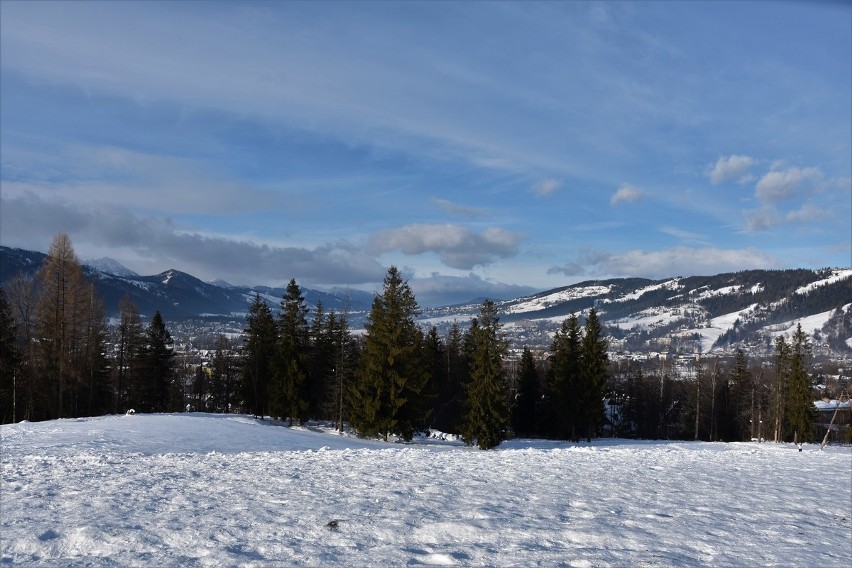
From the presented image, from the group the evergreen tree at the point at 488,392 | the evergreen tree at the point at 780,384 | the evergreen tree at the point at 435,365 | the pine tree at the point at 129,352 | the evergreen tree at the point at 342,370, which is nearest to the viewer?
the evergreen tree at the point at 488,392

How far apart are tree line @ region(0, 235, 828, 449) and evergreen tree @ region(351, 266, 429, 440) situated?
71 millimetres

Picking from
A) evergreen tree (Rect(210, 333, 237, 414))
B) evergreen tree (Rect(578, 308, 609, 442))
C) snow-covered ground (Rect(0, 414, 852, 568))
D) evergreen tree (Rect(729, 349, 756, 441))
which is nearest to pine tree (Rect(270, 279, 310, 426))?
evergreen tree (Rect(210, 333, 237, 414))

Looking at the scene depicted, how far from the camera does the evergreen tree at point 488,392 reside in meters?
29.4

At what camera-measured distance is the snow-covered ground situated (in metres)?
6.47

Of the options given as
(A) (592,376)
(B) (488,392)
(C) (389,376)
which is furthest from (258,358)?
(A) (592,376)

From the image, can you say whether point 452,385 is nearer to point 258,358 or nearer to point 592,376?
point 592,376

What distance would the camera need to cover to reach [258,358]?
42.9 meters

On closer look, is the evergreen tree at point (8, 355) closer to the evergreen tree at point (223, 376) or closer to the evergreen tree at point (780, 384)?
the evergreen tree at point (223, 376)

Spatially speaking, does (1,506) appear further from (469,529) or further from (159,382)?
(159,382)

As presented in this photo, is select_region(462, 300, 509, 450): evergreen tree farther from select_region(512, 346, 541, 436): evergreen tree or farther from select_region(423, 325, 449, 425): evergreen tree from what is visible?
select_region(512, 346, 541, 436): evergreen tree

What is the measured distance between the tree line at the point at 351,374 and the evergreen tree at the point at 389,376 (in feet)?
0.23

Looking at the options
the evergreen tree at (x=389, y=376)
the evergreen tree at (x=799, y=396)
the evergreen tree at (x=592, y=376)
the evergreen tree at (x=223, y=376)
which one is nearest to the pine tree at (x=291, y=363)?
the evergreen tree at (x=389, y=376)

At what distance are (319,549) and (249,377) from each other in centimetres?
4027

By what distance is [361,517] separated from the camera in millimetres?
8164
